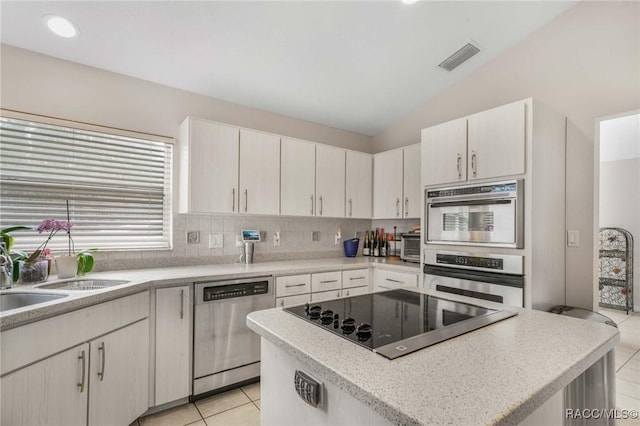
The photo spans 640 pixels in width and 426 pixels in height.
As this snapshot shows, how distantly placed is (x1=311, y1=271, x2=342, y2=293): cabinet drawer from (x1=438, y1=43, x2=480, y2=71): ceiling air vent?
2.24m

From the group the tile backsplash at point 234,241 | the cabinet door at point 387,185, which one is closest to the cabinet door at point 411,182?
the cabinet door at point 387,185

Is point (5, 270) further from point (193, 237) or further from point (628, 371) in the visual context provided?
point (628, 371)

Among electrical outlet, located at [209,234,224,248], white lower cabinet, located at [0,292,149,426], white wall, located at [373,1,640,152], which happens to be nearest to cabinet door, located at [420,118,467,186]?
white wall, located at [373,1,640,152]

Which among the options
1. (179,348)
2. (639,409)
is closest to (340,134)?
(179,348)

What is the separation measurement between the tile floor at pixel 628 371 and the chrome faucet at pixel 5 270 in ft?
12.5

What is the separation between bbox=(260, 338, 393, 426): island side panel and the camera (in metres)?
0.81

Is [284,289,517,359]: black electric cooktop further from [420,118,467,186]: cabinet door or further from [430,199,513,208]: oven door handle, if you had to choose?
[420,118,467,186]: cabinet door

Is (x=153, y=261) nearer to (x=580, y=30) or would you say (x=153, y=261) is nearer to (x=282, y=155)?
(x=282, y=155)

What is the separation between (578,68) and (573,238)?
4.53 ft

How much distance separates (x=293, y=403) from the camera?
1048 mm

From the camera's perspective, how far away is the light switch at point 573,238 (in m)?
2.52

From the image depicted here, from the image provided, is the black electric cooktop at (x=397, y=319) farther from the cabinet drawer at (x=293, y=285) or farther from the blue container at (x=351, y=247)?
the blue container at (x=351, y=247)

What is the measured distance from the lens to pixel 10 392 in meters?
1.35

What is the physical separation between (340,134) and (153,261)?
2.54 m
